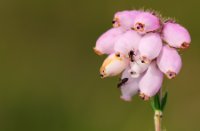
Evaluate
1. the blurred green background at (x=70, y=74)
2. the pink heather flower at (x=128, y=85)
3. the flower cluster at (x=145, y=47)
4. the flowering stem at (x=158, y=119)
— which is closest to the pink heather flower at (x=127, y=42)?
the flower cluster at (x=145, y=47)

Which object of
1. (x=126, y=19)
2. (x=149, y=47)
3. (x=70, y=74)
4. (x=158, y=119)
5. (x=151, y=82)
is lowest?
(x=158, y=119)

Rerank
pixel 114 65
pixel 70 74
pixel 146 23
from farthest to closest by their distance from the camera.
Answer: pixel 70 74
pixel 114 65
pixel 146 23

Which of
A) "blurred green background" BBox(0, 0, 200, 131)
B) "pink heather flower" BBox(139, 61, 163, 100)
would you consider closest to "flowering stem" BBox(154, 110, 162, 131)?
"pink heather flower" BBox(139, 61, 163, 100)

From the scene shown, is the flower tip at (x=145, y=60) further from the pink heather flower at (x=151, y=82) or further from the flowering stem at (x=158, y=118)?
the flowering stem at (x=158, y=118)

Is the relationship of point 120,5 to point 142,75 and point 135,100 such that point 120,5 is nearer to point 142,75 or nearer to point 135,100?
point 135,100

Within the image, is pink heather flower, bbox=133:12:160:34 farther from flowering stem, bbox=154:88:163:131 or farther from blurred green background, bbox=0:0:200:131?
blurred green background, bbox=0:0:200:131

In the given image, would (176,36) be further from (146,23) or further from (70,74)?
(70,74)

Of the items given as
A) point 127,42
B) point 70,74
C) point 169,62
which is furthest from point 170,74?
point 70,74

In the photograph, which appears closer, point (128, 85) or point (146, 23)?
point (146, 23)
